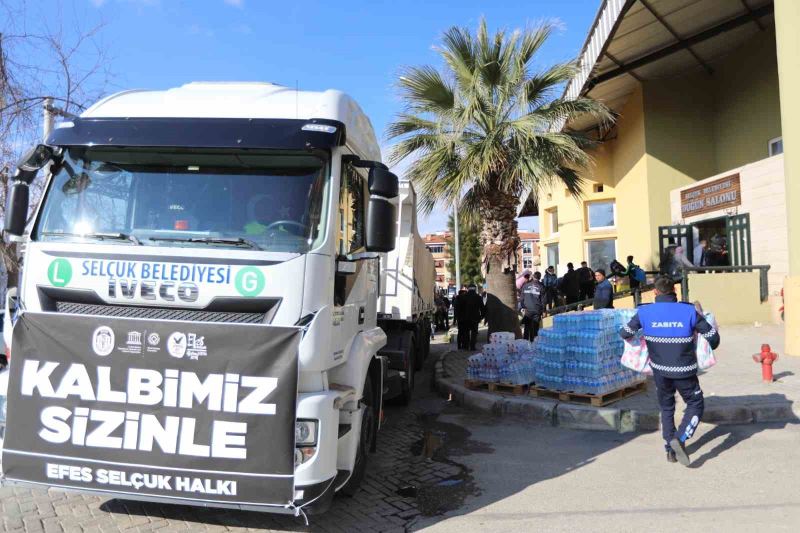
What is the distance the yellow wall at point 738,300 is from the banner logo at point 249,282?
515 inches

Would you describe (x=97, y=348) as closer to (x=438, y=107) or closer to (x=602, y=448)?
(x=602, y=448)

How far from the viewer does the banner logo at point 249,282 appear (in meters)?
3.64

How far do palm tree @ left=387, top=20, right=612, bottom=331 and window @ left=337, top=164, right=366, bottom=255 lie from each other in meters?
6.29

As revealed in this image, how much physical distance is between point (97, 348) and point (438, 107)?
934cm

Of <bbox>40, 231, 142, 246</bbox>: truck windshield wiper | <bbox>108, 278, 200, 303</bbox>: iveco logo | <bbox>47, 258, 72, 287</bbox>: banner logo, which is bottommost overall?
<bbox>108, 278, 200, 303</bbox>: iveco logo

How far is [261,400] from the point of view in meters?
3.56

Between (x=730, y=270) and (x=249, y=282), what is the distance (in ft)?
45.9

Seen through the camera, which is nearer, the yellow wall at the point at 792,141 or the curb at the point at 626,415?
the curb at the point at 626,415

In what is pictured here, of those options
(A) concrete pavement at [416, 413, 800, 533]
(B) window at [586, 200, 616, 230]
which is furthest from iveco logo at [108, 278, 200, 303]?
(B) window at [586, 200, 616, 230]

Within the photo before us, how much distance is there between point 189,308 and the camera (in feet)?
12.1

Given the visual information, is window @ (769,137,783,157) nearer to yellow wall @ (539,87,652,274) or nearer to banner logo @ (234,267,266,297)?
yellow wall @ (539,87,652,274)

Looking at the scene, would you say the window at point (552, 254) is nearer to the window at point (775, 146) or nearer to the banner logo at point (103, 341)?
the window at point (775, 146)

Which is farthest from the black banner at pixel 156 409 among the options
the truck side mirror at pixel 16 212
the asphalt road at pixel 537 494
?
the truck side mirror at pixel 16 212

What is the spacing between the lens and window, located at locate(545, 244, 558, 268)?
2621 centimetres
